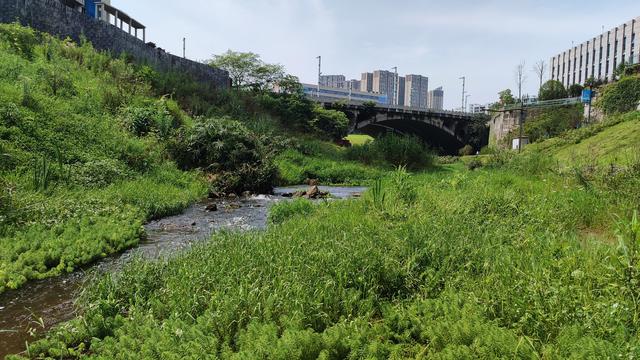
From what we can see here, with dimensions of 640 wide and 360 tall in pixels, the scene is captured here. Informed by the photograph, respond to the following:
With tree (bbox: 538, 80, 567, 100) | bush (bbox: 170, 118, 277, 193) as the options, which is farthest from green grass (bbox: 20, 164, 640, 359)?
tree (bbox: 538, 80, 567, 100)

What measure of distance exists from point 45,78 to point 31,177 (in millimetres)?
7695

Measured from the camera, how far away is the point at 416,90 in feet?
493

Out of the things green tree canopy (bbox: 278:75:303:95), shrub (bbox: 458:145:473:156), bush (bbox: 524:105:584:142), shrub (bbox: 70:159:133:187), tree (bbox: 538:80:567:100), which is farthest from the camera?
tree (bbox: 538:80:567:100)

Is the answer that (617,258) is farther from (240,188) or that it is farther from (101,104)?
(101,104)

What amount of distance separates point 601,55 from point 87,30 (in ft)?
303

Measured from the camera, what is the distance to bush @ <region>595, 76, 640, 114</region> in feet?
139

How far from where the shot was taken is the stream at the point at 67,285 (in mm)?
4762

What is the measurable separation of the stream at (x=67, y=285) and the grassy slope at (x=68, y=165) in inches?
10.1

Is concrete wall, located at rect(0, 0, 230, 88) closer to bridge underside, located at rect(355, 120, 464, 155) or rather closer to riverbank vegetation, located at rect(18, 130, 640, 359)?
riverbank vegetation, located at rect(18, 130, 640, 359)

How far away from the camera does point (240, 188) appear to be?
17.0 metres

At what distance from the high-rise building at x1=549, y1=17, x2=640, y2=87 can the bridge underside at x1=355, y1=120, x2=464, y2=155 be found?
27.5 m

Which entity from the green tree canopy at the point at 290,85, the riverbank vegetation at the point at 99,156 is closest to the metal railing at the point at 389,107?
the green tree canopy at the point at 290,85

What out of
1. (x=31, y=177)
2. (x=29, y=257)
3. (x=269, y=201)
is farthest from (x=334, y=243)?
(x=269, y=201)

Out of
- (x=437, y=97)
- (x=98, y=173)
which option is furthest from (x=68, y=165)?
(x=437, y=97)
